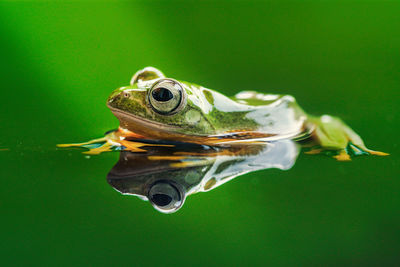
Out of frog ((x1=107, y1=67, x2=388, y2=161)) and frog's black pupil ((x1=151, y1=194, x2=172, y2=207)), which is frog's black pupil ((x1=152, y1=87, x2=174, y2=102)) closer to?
frog ((x1=107, y1=67, x2=388, y2=161))

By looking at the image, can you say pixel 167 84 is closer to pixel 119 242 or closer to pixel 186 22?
pixel 119 242

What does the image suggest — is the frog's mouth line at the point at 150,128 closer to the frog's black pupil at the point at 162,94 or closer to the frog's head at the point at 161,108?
the frog's head at the point at 161,108

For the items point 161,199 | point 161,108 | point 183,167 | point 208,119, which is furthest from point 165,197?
point 208,119

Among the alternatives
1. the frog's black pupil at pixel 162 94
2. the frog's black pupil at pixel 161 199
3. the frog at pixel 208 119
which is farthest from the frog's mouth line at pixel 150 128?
the frog's black pupil at pixel 161 199

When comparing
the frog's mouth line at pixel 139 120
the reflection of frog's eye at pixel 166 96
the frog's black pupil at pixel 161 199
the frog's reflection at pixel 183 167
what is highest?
the reflection of frog's eye at pixel 166 96

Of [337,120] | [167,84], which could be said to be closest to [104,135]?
[167,84]

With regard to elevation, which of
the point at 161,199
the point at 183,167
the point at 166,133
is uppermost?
the point at 166,133

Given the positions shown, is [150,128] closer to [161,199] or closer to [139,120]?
[139,120]
